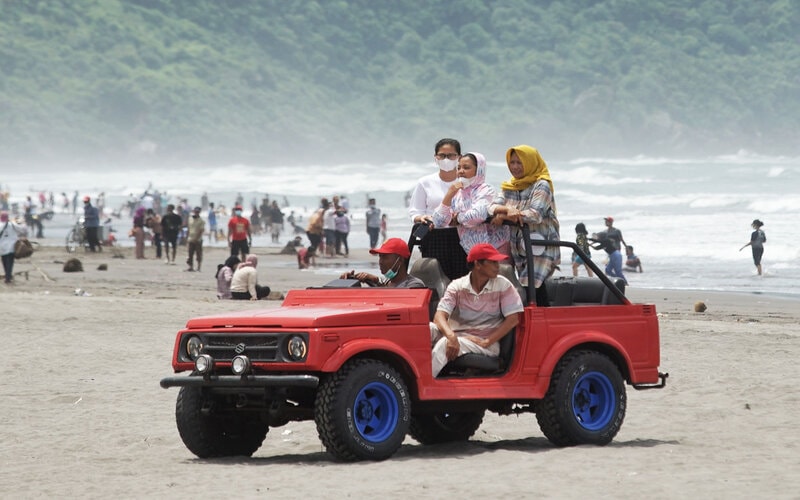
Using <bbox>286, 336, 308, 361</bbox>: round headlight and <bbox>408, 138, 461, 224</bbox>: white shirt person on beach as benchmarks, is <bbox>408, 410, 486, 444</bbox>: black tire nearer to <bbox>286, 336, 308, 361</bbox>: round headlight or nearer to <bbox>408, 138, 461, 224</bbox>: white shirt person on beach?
<bbox>408, 138, 461, 224</bbox>: white shirt person on beach

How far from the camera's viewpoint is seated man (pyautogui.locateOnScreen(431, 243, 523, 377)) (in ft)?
29.0

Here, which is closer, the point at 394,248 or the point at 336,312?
the point at 336,312

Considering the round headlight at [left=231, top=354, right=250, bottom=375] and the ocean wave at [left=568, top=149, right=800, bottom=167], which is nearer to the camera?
the round headlight at [left=231, top=354, right=250, bottom=375]

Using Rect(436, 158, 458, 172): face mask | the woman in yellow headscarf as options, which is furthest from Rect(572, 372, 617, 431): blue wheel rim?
Rect(436, 158, 458, 172): face mask

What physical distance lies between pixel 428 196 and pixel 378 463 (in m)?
2.26

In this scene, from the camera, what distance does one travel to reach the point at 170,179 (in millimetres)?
134625

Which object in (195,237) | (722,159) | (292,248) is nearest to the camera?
(195,237)

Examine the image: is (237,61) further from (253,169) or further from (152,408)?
(152,408)

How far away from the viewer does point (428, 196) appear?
32.5ft

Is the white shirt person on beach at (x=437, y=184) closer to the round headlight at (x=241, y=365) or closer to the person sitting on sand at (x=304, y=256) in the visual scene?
the round headlight at (x=241, y=365)

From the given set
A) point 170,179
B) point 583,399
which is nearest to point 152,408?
point 583,399

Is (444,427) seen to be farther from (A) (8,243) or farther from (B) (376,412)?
(A) (8,243)

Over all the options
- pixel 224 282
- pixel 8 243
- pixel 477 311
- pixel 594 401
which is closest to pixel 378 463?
pixel 477 311

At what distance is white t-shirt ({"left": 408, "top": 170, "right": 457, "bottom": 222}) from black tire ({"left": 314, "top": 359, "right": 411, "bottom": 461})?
178 cm
